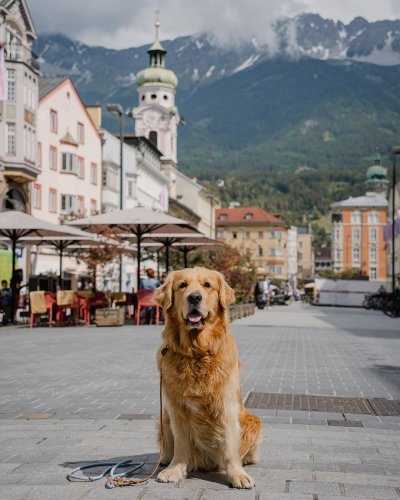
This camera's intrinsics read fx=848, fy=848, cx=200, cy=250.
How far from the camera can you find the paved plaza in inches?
200

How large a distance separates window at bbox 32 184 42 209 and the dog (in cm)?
4519

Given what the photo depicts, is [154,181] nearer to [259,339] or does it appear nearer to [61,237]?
[61,237]

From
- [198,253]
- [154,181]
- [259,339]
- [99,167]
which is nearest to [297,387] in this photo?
[259,339]

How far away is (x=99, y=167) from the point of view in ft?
200

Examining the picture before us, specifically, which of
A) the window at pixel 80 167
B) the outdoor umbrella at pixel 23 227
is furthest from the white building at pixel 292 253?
the outdoor umbrella at pixel 23 227

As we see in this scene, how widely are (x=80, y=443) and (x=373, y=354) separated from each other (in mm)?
9740

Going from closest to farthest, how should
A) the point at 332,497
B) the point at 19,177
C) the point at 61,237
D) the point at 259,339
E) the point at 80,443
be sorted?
the point at 332,497 < the point at 80,443 < the point at 259,339 < the point at 61,237 < the point at 19,177

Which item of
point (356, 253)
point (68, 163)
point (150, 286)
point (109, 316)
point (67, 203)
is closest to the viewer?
point (109, 316)

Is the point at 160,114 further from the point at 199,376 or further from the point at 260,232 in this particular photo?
the point at 199,376

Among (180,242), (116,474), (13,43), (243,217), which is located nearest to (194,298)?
(116,474)

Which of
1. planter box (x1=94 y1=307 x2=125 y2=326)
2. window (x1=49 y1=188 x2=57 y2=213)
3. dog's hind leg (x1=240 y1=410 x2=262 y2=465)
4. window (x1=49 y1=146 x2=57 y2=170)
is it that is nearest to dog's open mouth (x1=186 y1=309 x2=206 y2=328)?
dog's hind leg (x1=240 y1=410 x2=262 y2=465)

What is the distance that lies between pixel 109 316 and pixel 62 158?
3278 centimetres

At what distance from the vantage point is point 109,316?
23.0 metres

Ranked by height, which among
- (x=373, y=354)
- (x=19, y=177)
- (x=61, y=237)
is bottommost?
(x=373, y=354)
